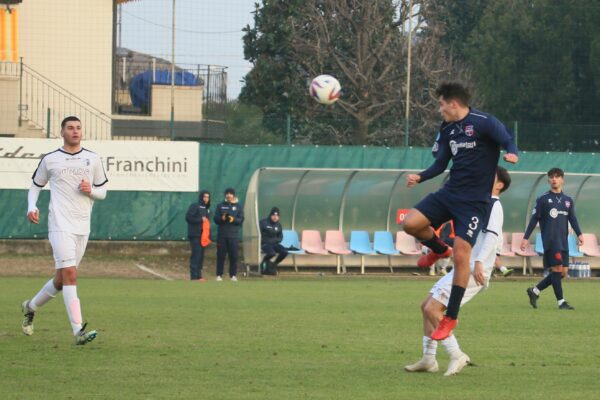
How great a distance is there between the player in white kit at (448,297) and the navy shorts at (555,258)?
26.9ft

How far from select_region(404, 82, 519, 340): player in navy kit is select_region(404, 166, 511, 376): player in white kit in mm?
358

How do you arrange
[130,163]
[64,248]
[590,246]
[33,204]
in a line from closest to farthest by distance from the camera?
1. [64,248]
2. [33,204]
3. [130,163]
4. [590,246]

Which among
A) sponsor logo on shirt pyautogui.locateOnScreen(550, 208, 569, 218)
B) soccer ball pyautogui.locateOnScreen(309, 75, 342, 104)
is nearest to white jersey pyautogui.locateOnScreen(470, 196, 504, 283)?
sponsor logo on shirt pyautogui.locateOnScreen(550, 208, 569, 218)

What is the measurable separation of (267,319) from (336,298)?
5.12 meters

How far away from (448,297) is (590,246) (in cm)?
2150

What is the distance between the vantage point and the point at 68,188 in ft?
41.2

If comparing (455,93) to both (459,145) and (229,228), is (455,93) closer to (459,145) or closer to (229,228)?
(459,145)

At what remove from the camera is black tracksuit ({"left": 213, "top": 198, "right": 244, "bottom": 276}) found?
2761cm

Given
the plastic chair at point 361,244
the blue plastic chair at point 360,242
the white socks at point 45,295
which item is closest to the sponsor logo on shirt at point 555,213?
the white socks at point 45,295

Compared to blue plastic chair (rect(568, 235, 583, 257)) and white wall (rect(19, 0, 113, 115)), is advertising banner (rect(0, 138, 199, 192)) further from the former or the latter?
blue plastic chair (rect(568, 235, 583, 257))

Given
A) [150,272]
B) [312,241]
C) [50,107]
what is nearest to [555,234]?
[312,241]

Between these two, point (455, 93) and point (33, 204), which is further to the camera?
point (33, 204)

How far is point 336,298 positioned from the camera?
20.8 metres

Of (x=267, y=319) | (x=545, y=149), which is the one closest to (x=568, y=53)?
(x=545, y=149)
